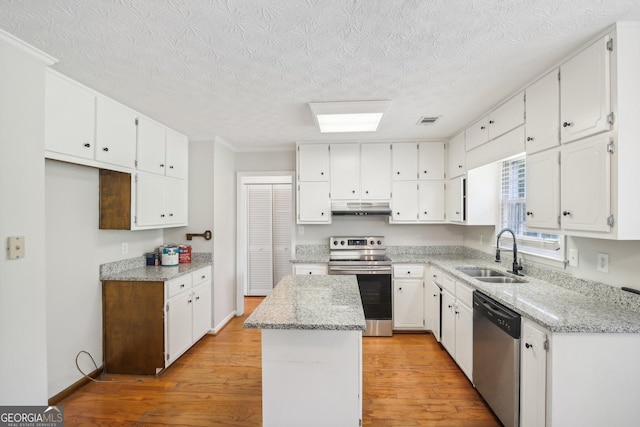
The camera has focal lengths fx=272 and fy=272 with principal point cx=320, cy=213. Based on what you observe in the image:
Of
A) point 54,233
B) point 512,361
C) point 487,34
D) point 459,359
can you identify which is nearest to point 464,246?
point 459,359

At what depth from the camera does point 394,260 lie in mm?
3371

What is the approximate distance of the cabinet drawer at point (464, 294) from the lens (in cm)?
226

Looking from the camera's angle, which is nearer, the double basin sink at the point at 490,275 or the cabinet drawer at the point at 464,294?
the cabinet drawer at the point at 464,294

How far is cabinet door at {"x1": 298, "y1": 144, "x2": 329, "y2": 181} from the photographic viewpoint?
11.9 feet

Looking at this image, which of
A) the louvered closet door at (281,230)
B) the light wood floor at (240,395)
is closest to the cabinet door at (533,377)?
the light wood floor at (240,395)

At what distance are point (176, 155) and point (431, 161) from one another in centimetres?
317

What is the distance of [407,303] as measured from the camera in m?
3.33

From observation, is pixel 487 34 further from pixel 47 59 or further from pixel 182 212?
pixel 182 212

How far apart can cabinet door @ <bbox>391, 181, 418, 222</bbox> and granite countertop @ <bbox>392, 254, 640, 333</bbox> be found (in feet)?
4.58

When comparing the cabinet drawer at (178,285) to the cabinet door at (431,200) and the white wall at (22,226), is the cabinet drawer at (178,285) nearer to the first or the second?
the white wall at (22,226)

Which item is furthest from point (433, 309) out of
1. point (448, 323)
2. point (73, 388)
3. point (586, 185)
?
point (73, 388)

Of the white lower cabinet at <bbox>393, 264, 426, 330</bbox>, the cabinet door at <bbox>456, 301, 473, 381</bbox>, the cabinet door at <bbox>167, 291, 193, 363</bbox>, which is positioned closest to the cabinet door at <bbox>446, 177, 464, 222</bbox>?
the white lower cabinet at <bbox>393, 264, 426, 330</bbox>

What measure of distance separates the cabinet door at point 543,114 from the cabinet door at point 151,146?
10.8 ft

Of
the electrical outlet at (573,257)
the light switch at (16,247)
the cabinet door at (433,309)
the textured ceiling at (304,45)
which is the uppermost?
the textured ceiling at (304,45)
